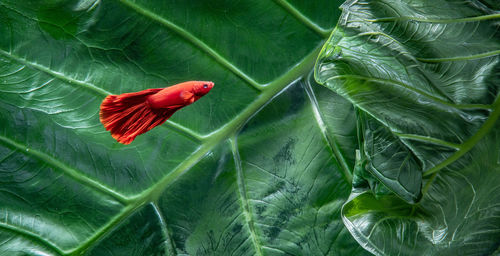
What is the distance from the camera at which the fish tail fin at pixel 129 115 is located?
3.47 ft

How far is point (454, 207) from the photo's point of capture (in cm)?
99

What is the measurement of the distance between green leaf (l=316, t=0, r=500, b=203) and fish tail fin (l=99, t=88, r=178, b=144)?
33 cm

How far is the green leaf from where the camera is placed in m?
0.89

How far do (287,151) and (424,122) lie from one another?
0.27 m

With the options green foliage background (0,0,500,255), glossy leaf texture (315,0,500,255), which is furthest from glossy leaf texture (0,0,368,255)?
glossy leaf texture (315,0,500,255)

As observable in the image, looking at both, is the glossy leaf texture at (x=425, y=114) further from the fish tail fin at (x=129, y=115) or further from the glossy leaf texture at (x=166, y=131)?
the fish tail fin at (x=129, y=115)

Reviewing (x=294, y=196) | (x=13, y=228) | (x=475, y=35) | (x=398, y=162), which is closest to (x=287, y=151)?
(x=294, y=196)

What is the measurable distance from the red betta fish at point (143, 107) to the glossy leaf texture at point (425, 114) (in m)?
0.27

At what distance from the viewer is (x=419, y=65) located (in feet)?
2.98

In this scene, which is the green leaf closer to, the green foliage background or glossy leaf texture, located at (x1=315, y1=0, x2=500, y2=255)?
glossy leaf texture, located at (x1=315, y1=0, x2=500, y2=255)

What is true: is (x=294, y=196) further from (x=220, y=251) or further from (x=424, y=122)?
(x=424, y=122)

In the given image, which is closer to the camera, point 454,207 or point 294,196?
point 454,207

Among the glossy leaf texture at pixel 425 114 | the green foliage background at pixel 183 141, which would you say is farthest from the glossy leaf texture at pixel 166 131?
the glossy leaf texture at pixel 425 114

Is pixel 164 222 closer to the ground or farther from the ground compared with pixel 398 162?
closer to the ground
